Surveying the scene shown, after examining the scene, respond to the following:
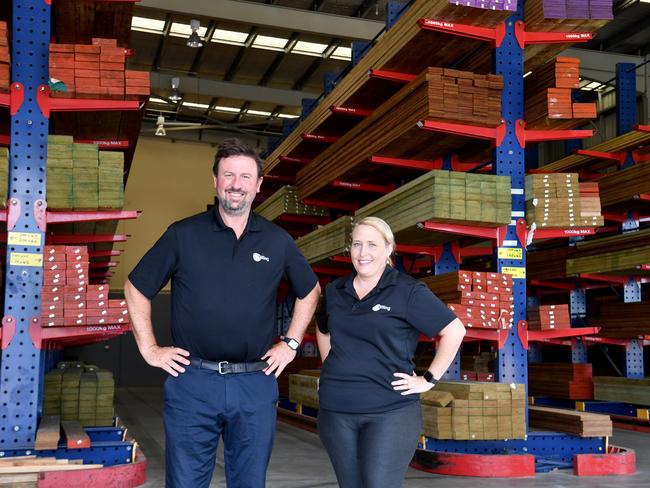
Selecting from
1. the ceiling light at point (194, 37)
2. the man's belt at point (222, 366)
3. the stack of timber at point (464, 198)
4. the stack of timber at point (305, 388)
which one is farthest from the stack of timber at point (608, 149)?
the man's belt at point (222, 366)

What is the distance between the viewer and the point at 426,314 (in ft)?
11.0

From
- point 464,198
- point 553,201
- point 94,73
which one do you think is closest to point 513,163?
point 553,201

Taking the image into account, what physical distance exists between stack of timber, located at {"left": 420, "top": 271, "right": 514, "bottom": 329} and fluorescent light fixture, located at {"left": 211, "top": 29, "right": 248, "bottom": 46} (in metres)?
11.9

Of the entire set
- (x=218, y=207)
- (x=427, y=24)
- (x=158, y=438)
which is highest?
(x=427, y=24)

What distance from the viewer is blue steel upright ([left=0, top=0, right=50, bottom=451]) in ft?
20.9

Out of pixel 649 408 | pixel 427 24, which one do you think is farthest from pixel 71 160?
pixel 649 408

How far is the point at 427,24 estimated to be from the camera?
299 inches

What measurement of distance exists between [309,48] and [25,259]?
13480 mm

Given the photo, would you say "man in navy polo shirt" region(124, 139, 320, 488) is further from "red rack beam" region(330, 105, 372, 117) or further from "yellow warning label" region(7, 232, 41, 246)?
"red rack beam" region(330, 105, 372, 117)

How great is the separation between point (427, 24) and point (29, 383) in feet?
15.7

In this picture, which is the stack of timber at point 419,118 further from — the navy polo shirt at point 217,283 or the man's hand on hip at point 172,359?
the man's hand on hip at point 172,359

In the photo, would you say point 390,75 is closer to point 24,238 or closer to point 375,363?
point 24,238

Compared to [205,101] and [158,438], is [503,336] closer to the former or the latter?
[158,438]

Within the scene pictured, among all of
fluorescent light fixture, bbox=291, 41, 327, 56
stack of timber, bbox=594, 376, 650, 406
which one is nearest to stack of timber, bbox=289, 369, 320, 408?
stack of timber, bbox=594, 376, 650, 406
